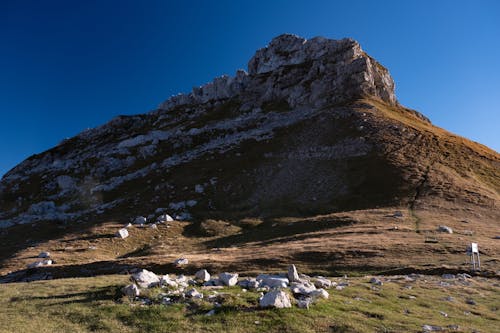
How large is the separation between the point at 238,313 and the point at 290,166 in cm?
6359

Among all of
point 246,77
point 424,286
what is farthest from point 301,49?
point 424,286

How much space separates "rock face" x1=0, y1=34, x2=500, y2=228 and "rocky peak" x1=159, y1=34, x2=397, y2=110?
1.77ft

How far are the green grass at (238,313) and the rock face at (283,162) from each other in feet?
127

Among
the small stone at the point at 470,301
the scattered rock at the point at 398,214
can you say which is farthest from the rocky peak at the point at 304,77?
the small stone at the point at 470,301

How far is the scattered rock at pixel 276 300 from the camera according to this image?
53.9 ft

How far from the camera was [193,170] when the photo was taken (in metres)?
83.9

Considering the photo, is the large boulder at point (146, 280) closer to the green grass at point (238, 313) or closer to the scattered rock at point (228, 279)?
the green grass at point (238, 313)

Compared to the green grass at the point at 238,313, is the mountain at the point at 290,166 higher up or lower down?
higher up

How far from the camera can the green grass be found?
15.0 meters

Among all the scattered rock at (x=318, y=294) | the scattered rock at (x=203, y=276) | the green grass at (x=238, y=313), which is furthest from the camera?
the scattered rock at (x=203, y=276)

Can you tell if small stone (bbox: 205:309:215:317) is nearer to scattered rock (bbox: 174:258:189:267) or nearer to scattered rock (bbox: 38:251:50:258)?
scattered rock (bbox: 174:258:189:267)

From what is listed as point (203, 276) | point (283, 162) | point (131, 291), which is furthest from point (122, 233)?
point (283, 162)

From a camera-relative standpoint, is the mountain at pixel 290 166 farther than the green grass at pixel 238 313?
Yes

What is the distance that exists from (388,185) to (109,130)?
132991mm
